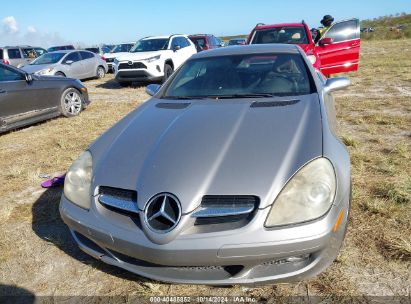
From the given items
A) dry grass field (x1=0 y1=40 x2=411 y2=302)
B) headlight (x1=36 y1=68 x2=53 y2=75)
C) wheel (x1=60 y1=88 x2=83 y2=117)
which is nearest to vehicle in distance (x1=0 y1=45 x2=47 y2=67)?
headlight (x1=36 y1=68 x2=53 y2=75)

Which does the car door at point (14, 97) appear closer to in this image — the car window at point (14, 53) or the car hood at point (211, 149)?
the car hood at point (211, 149)

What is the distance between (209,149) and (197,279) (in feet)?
2.57

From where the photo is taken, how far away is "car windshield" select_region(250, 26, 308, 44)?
8281 mm

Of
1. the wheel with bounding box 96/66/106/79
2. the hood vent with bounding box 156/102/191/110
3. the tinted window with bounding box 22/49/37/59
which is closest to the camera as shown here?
the hood vent with bounding box 156/102/191/110

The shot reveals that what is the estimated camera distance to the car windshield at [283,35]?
326 inches

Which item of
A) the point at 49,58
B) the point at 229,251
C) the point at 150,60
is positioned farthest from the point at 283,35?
the point at 49,58

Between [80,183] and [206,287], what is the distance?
1.06 m

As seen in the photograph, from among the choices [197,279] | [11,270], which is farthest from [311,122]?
[11,270]

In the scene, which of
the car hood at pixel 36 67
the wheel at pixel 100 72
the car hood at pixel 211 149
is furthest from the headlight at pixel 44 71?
the car hood at pixel 211 149

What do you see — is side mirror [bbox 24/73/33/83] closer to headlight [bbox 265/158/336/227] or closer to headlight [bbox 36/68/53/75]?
headlight [bbox 36/68/53/75]

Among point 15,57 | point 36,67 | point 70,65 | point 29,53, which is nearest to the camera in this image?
point 36,67

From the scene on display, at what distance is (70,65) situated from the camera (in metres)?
13.2

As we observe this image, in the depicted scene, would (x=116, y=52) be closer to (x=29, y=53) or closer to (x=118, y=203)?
(x=29, y=53)

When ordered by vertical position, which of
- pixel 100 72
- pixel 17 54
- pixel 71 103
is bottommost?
pixel 100 72
